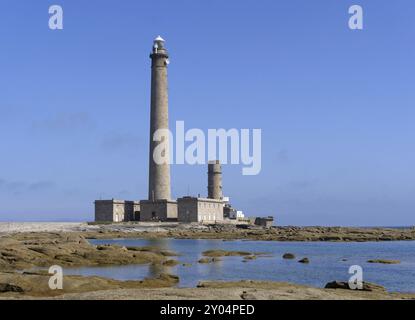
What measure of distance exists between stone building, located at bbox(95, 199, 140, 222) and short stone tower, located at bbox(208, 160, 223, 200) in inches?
654

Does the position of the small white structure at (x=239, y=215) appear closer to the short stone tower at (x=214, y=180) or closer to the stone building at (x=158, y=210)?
the short stone tower at (x=214, y=180)

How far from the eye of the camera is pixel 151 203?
100 meters

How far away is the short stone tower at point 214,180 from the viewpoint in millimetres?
116213

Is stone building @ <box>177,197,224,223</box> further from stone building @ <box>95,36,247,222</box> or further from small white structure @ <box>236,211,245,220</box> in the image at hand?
small white structure @ <box>236,211,245,220</box>

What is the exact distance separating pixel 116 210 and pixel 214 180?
2254cm

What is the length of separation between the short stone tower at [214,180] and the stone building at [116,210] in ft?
54.5

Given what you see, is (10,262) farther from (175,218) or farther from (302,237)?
(175,218)

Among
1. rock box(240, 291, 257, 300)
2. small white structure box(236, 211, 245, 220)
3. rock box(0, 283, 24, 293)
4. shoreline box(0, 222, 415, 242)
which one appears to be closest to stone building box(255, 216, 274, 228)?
small white structure box(236, 211, 245, 220)

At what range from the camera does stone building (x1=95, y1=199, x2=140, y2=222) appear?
102 meters

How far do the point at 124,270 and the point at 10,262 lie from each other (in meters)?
6.40

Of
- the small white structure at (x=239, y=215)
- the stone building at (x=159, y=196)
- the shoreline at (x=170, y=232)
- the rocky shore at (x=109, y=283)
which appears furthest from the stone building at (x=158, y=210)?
the rocky shore at (x=109, y=283)
